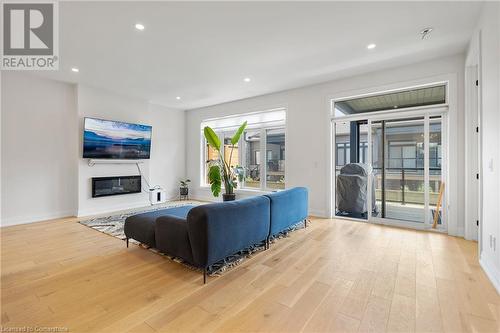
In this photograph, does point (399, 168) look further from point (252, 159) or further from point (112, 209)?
point (112, 209)

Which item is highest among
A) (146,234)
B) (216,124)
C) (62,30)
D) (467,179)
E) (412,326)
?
(62,30)

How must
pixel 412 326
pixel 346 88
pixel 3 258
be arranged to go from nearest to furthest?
pixel 412 326 → pixel 3 258 → pixel 346 88

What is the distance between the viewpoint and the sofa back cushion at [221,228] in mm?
2322

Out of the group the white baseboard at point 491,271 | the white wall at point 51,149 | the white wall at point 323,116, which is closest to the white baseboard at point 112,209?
the white wall at point 51,149

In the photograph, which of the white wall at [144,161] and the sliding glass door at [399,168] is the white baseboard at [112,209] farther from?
the sliding glass door at [399,168]

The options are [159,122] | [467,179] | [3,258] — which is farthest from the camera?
[159,122]

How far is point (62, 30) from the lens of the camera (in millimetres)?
3080

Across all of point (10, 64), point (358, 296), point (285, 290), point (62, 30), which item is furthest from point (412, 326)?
point (10, 64)

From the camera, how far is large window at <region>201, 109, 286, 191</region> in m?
6.07

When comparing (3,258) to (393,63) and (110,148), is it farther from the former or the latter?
(393,63)

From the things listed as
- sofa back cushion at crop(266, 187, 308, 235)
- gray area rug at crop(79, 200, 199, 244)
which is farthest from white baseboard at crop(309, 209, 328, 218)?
gray area rug at crop(79, 200, 199, 244)

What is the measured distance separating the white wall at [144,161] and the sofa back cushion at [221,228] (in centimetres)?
432

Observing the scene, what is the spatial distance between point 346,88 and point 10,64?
6.35m

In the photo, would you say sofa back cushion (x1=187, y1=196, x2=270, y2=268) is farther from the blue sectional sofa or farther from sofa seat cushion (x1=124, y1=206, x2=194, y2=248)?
sofa seat cushion (x1=124, y1=206, x2=194, y2=248)
